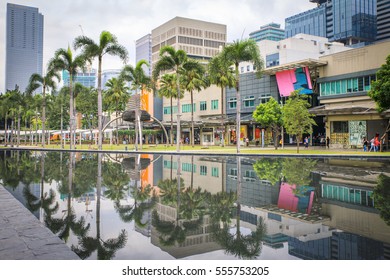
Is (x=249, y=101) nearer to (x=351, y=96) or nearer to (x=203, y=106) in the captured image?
(x=203, y=106)

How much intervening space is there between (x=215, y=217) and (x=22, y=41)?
815 cm

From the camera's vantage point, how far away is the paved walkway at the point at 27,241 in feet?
16.3

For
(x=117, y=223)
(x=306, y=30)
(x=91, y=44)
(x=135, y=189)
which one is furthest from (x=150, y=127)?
(x=117, y=223)

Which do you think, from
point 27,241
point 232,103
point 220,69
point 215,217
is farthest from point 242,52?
point 232,103

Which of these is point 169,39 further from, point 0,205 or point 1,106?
point 0,205

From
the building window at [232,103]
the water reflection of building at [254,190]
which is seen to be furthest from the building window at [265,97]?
the water reflection of building at [254,190]

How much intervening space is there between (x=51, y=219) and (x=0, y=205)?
1665 mm

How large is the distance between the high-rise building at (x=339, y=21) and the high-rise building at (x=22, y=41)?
3311 inches

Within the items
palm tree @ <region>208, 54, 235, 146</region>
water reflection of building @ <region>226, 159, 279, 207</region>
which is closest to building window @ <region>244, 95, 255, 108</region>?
palm tree @ <region>208, 54, 235, 146</region>

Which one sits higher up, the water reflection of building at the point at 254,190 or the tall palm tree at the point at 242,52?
the tall palm tree at the point at 242,52

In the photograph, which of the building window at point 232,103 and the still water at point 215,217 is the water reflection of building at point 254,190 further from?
the building window at point 232,103

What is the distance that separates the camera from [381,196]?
1039 centimetres

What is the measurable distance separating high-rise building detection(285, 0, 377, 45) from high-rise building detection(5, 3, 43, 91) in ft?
276

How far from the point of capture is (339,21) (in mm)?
103438
